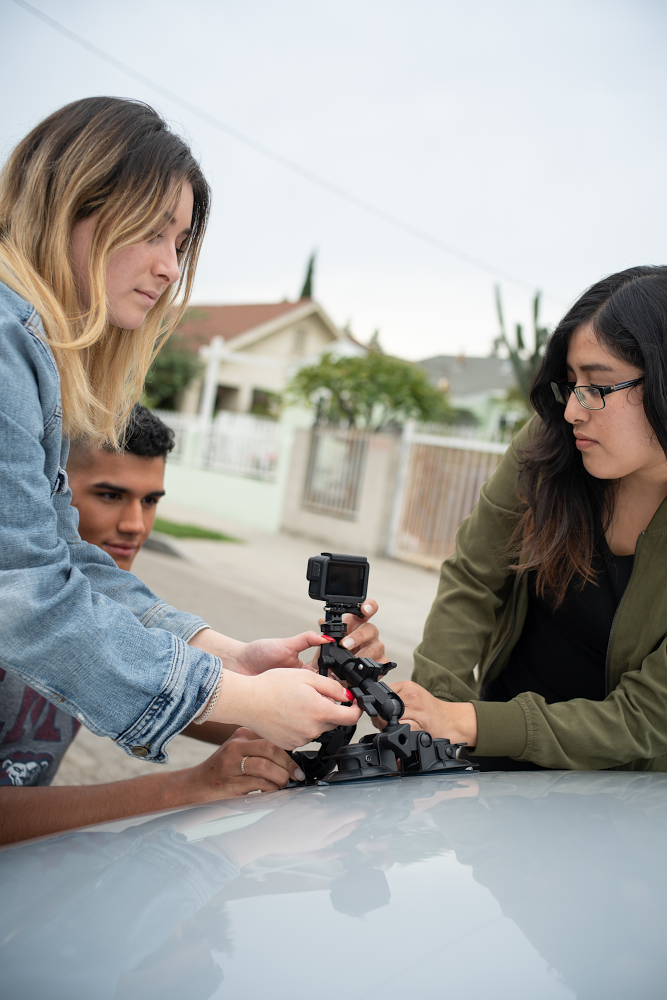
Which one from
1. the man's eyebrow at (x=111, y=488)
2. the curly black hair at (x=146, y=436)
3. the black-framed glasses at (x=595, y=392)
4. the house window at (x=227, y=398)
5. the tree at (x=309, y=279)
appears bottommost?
the man's eyebrow at (x=111, y=488)

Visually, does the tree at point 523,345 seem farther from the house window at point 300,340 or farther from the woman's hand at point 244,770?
the house window at point 300,340

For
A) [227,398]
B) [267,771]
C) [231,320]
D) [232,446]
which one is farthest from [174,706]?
[231,320]

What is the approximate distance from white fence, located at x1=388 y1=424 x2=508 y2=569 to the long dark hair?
893 cm

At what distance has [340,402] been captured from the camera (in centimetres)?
1565

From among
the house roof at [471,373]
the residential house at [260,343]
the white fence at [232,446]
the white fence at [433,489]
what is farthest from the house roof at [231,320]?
the white fence at [433,489]

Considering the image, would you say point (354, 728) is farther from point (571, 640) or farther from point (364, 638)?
point (571, 640)

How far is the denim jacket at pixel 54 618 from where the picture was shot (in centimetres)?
100

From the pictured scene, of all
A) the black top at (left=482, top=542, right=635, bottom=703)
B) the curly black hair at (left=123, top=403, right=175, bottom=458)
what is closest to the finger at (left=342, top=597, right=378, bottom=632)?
the black top at (left=482, top=542, right=635, bottom=703)

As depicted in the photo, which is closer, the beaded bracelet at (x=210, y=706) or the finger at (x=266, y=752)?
the beaded bracelet at (x=210, y=706)

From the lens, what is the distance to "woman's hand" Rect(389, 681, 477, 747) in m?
1.64

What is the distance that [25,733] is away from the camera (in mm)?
1629

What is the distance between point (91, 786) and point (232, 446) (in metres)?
13.8

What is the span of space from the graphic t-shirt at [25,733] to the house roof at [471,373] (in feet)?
89.3

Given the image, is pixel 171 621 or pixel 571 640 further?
pixel 571 640
